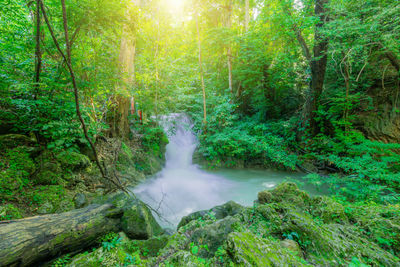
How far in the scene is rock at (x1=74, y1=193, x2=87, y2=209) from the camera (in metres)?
2.89

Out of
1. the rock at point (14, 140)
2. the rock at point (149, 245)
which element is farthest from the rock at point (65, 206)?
the rock at point (149, 245)

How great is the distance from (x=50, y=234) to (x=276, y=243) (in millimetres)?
2450

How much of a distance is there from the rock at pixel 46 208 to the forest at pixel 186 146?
0.02 m

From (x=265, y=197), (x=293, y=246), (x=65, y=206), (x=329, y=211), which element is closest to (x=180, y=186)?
(x=265, y=197)

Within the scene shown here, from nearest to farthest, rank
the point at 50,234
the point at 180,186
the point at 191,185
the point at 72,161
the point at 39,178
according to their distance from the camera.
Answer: the point at 50,234 < the point at 39,178 < the point at 72,161 < the point at 180,186 < the point at 191,185

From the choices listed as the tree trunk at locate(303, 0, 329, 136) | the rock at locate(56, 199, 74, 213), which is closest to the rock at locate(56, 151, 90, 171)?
the rock at locate(56, 199, 74, 213)

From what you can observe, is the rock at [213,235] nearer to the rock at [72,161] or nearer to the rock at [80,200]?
the rock at [80,200]

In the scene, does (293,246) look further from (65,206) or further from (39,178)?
(39,178)

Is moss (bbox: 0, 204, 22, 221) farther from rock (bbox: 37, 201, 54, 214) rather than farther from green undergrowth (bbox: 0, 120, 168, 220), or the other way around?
rock (bbox: 37, 201, 54, 214)

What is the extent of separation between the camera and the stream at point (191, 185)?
4846 millimetres

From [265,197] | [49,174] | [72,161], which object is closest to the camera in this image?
[49,174]

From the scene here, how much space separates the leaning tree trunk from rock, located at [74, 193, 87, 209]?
0.81m

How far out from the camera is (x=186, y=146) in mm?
9781

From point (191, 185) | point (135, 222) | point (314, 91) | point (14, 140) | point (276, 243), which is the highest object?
point (314, 91)
